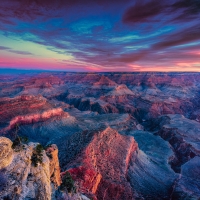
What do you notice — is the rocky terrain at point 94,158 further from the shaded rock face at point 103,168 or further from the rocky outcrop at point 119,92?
the rocky outcrop at point 119,92

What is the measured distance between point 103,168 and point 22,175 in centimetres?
2398

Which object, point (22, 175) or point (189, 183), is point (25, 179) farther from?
point (189, 183)

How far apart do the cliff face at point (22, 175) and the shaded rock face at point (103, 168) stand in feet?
39.8

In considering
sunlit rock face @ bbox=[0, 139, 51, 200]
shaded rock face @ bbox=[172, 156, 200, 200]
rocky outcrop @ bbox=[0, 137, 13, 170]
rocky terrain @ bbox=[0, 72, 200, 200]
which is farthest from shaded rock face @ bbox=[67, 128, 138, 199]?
rocky outcrop @ bbox=[0, 137, 13, 170]

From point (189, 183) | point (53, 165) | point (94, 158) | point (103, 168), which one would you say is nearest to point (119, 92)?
point (189, 183)

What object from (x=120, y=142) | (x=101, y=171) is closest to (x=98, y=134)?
Result: (x=120, y=142)

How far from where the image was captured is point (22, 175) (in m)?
16.3

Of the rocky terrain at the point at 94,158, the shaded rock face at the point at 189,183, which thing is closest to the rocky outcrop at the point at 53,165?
the rocky terrain at the point at 94,158

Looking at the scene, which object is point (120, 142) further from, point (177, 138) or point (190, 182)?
point (177, 138)

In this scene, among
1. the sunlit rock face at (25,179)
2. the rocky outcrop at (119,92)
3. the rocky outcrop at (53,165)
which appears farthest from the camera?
the rocky outcrop at (119,92)

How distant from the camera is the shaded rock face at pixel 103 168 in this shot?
32344 millimetres

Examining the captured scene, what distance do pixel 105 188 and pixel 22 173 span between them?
21512mm

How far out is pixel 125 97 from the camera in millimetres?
170000

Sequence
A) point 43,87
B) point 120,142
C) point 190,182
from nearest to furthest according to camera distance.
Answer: point 190,182
point 120,142
point 43,87
